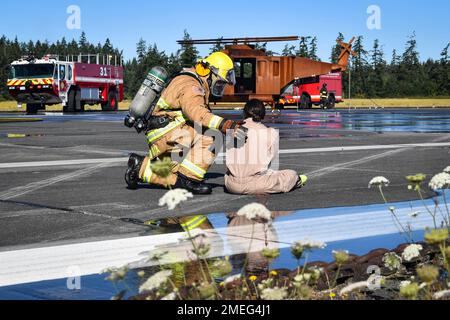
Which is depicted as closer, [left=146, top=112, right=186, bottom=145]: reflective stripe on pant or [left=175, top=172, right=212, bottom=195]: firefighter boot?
[left=175, top=172, right=212, bottom=195]: firefighter boot

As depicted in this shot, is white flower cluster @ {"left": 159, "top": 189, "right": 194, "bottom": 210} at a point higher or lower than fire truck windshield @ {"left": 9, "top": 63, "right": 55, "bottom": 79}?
lower

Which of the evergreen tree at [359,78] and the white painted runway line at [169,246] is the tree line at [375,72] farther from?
the white painted runway line at [169,246]

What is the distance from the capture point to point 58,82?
39312mm

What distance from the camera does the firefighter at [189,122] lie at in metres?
8.73

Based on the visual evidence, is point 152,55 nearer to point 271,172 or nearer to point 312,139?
point 312,139

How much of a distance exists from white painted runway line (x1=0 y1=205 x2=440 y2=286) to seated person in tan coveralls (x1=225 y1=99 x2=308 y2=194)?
161cm

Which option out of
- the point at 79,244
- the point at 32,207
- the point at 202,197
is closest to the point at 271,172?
the point at 202,197

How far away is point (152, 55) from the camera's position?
12400 cm

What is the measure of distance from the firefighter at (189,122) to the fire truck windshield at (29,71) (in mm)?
31326

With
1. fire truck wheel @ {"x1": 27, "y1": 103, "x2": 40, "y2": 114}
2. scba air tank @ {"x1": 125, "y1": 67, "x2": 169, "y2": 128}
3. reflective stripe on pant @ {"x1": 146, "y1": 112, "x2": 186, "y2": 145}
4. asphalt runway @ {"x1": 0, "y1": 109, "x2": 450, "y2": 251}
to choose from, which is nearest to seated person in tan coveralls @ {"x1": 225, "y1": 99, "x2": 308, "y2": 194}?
asphalt runway @ {"x1": 0, "y1": 109, "x2": 450, "y2": 251}

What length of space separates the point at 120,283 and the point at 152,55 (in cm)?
12129

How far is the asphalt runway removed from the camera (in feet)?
22.2

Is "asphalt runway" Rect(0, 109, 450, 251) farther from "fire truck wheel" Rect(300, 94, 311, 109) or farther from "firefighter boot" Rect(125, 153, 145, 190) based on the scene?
"fire truck wheel" Rect(300, 94, 311, 109)
